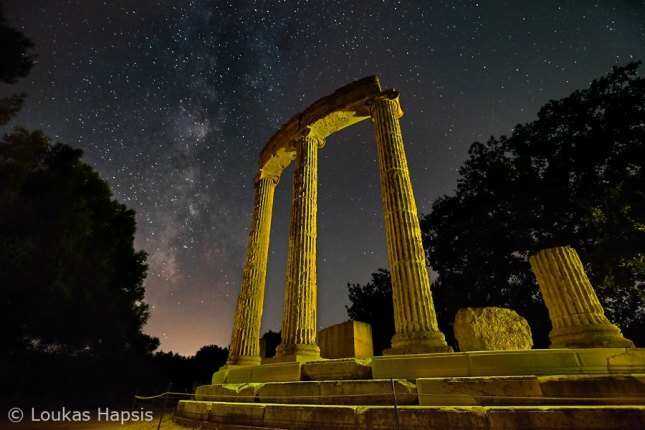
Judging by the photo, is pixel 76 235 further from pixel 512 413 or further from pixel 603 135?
pixel 603 135

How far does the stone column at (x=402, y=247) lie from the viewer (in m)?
6.30

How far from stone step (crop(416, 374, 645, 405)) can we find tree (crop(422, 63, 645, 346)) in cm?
1084

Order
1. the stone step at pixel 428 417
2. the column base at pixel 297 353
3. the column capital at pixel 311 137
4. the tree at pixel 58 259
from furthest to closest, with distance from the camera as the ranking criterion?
the tree at pixel 58 259 → the column capital at pixel 311 137 → the column base at pixel 297 353 → the stone step at pixel 428 417

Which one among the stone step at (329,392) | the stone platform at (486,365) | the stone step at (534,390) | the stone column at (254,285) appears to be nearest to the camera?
the stone step at (534,390)

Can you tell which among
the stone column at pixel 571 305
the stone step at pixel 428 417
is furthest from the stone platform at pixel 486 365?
the stone step at pixel 428 417

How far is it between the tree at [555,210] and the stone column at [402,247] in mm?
9716

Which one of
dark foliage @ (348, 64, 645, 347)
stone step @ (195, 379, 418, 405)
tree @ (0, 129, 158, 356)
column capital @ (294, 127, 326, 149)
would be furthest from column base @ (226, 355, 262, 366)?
dark foliage @ (348, 64, 645, 347)

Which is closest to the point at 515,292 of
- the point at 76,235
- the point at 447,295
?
the point at 447,295

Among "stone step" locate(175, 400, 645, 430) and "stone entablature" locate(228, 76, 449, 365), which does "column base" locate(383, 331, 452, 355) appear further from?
"stone step" locate(175, 400, 645, 430)

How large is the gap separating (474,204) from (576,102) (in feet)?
23.9

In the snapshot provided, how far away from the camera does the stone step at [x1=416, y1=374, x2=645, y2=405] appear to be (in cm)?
342

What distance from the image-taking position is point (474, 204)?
736 inches

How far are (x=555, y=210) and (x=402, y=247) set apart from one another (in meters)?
12.7

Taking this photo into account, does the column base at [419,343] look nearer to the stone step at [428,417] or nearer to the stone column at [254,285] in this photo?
the stone step at [428,417]
